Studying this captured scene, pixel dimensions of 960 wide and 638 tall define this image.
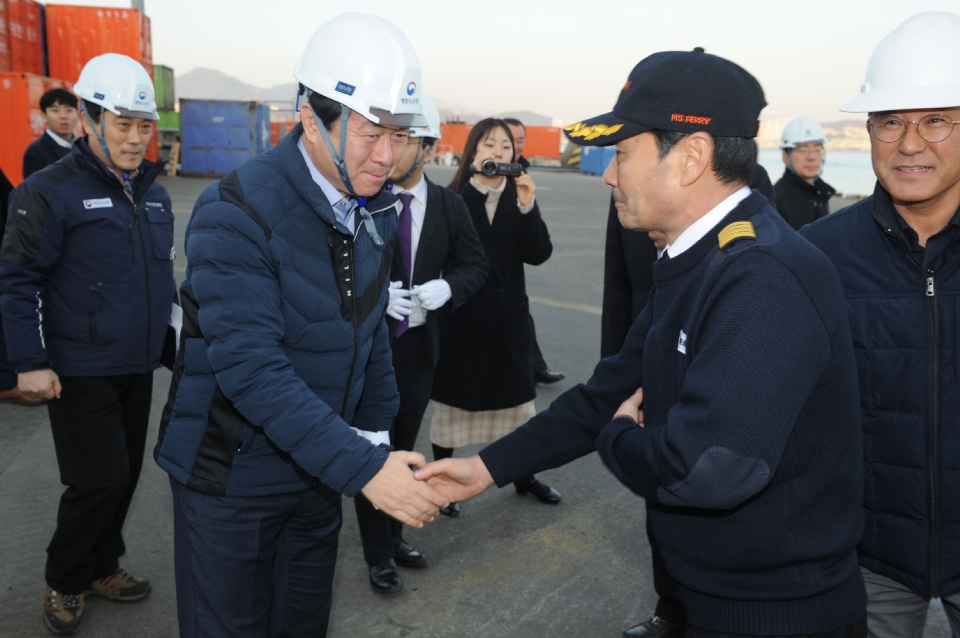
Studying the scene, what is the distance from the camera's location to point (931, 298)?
2162mm

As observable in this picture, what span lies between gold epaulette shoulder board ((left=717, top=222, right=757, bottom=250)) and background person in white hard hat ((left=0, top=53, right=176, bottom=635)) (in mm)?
2552

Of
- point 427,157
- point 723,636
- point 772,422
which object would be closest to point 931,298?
point 772,422

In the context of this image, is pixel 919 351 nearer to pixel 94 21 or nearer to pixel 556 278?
pixel 556 278

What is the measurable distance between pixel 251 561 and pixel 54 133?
6380 mm

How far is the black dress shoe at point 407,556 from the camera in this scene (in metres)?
3.92

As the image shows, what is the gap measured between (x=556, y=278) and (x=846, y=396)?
9313 mm

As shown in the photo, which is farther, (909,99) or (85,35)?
(85,35)

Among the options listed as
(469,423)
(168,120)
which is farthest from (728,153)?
(168,120)

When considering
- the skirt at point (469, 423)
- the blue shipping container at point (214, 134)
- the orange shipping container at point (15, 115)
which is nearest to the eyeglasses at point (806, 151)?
the skirt at point (469, 423)

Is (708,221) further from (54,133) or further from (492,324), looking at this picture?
(54,133)

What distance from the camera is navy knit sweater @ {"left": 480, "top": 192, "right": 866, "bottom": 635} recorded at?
158 cm

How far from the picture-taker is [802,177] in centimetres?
598

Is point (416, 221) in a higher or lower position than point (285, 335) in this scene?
Result: higher

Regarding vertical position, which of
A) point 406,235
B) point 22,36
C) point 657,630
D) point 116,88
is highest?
point 22,36
